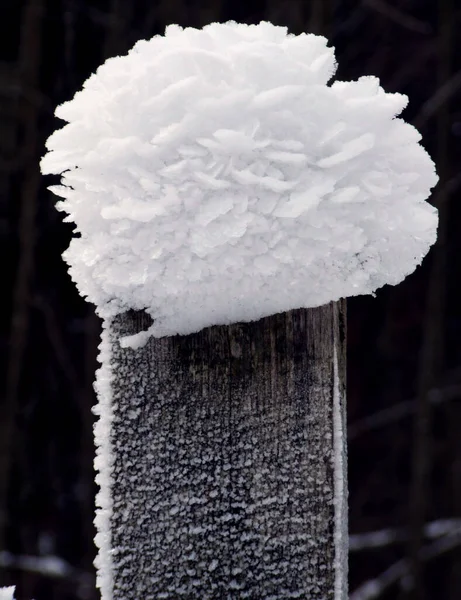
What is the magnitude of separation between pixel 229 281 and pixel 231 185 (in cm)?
10

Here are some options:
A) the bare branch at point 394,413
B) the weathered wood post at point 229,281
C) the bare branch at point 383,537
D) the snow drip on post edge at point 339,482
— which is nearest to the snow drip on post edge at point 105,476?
the weathered wood post at point 229,281

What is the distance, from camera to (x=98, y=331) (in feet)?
11.8

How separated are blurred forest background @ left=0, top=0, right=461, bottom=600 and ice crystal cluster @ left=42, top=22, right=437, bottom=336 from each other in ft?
9.23

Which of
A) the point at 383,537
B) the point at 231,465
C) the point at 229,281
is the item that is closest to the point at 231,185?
the point at 229,281

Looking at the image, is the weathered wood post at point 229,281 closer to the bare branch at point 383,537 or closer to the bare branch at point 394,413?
the bare branch at point 394,413

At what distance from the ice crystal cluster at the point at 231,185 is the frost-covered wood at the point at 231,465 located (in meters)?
0.05

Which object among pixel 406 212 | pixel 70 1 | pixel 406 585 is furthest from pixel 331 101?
pixel 406 585

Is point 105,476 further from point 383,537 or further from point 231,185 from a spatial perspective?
point 383,537

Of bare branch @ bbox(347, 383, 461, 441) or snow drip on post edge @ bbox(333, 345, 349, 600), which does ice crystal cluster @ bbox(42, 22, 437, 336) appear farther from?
bare branch @ bbox(347, 383, 461, 441)

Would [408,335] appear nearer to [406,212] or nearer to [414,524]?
[414,524]

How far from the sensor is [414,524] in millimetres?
3762

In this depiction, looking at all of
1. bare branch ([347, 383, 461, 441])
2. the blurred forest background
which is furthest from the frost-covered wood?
bare branch ([347, 383, 461, 441])

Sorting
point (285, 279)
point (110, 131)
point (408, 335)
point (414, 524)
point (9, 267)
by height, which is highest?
point (9, 267)

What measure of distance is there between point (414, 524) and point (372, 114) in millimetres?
3318
